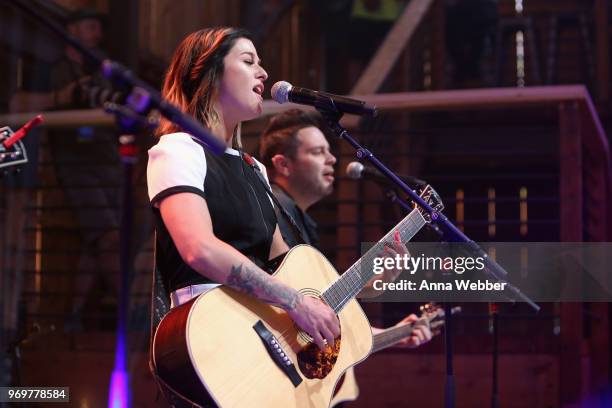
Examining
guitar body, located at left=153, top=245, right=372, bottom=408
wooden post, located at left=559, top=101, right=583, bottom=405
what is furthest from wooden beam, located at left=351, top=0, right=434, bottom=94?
guitar body, located at left=153, top=245, right=372, bottom=408

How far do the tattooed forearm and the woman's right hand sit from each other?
3 cm

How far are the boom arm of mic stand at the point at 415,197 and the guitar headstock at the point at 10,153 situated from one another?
1308 mm

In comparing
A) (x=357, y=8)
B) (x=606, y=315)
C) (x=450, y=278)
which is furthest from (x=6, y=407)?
(x=357, y=8)

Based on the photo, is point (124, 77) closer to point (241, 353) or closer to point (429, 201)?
point (241, 353)

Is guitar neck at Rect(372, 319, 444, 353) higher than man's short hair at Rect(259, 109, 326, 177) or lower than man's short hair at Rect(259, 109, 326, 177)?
lower

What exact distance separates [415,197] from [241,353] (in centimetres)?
99

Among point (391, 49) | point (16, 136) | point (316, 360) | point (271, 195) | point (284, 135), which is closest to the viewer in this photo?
point (316, 360)

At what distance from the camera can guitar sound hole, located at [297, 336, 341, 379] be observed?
2.76m

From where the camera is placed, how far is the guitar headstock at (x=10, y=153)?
11.8 feet

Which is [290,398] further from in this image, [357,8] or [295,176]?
[357,8]

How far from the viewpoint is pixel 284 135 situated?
4324 mm

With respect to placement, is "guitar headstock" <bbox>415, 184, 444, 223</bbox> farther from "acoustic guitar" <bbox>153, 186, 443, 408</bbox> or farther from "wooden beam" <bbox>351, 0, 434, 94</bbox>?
"wooden beam" <bbox>351, 0, 434, 94</bbox>


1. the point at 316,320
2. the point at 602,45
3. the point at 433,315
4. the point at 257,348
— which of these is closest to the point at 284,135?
the point at 433,315

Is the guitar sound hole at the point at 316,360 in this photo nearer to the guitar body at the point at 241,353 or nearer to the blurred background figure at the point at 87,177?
the guitar body at the point at 241,353
